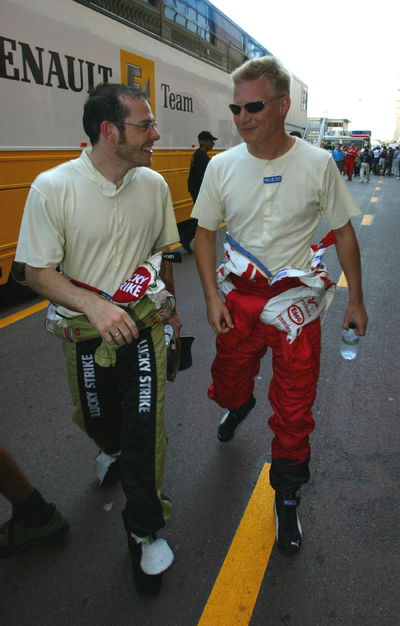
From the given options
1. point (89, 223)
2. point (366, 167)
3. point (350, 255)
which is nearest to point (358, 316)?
point (350, 255)

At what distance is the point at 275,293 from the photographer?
90.0 inches

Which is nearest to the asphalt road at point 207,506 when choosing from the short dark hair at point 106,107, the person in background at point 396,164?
the short dark hair at point 106,107

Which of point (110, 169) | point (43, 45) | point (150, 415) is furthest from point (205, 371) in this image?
point (43, 45)

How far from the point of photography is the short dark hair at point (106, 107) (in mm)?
1947

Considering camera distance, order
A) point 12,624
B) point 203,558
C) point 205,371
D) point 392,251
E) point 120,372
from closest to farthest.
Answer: point 12,624
point 120,372
point 203,558
point 205,371
point 392,251

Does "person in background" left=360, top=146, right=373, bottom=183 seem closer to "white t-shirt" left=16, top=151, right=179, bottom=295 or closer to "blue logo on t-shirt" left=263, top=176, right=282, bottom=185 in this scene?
"blue logo on t-shirt" left=263, top=176, right=282, bottom=185

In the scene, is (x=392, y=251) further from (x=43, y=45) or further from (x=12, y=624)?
(x=12, y=624)

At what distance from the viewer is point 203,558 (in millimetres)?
2227

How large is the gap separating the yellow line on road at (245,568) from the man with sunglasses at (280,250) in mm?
130

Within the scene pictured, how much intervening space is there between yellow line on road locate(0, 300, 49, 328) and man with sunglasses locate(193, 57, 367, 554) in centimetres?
340

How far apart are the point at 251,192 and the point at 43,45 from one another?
421cm

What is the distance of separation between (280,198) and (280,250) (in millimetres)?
236

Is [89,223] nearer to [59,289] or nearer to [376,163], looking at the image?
[59,289]

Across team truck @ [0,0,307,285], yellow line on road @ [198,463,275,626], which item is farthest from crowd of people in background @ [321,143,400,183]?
yellow line on road @ [198,463,275,626]
